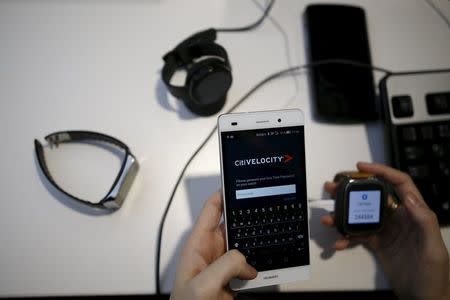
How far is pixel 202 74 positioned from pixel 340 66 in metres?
0.23

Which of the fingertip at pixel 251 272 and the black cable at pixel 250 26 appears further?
the black cable at pixel 250 26

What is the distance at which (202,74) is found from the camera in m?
0.49

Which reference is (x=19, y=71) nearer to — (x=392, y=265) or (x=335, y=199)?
(x=335, y=199)

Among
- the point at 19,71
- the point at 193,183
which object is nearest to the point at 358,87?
the point at 193,183

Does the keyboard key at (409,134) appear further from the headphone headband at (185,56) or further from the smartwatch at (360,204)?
the headphone headband at (185,56)

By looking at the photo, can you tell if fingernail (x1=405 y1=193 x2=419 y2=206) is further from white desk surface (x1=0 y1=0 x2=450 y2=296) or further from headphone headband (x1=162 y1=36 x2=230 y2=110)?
headphone headband (x1=162 y1=36 x2=230 y2=110)

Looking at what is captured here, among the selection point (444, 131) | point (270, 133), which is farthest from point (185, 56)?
point (444, 131)

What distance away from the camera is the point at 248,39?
53 centimetres

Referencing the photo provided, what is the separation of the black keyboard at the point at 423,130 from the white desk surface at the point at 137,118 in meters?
0.03

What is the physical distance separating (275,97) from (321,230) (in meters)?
0.22

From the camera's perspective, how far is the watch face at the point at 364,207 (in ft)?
Result: 1.35

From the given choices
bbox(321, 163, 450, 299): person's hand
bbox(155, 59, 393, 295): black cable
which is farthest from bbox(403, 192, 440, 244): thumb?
bbox(155, 59, 393, 295): black cable

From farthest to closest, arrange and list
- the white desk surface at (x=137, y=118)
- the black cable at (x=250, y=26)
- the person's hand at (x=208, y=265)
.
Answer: the black cable at (x=250, y=26) → the white desk surface at (x=137, y=118) → the person's hand at (x=208, y=265)

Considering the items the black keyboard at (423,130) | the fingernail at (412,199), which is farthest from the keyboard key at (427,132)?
the fingernail at (412,199)
